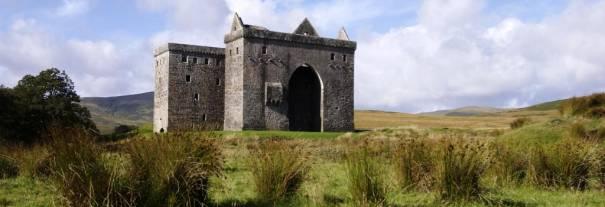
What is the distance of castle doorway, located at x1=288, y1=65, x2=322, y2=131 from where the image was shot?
39.4 m

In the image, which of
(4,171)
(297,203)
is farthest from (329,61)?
(297,203)

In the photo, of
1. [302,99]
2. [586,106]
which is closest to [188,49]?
[302,99]

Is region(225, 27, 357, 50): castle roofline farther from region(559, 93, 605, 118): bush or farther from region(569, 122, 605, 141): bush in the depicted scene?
region(569, 122, 605, 141): bush

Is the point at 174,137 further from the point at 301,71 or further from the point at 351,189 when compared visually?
the point at 301,71

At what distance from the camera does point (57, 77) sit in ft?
119

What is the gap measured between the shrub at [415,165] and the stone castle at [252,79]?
26.4 m

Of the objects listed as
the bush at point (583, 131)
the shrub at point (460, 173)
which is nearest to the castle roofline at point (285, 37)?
the bush at point (583, 131)

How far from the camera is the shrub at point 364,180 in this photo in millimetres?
6562

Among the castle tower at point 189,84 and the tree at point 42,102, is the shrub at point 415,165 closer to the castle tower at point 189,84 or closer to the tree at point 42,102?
the tree at point 42,102

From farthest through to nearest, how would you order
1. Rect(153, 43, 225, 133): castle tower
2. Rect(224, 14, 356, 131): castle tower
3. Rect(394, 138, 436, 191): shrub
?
Rect(153, 43, 225, 133): castle tower
Rect(224, 14, 356, 131): castle tower
Rect(394, 138, 436, 191): shrub

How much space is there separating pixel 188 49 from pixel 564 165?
2969cm

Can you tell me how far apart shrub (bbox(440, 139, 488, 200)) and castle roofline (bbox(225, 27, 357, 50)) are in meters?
28.0

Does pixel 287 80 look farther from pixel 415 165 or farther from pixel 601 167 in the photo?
pixel 415 165

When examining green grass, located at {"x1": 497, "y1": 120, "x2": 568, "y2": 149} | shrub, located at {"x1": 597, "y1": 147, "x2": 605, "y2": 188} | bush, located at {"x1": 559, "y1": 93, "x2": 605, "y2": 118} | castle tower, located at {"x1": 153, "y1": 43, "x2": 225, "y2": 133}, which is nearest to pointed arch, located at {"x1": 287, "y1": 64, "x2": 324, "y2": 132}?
castle tower, located at {"x1": 153, "y1": 43, "x2": 225, "y2": 133}
